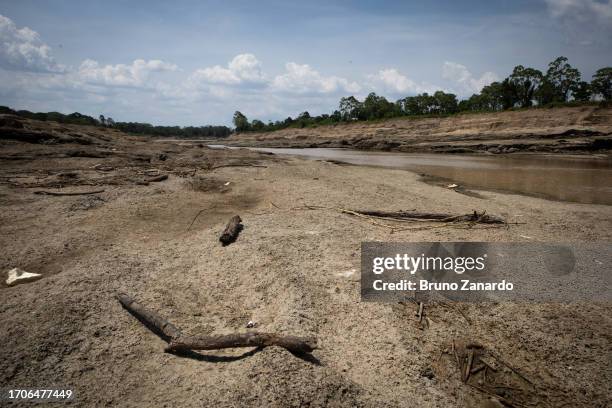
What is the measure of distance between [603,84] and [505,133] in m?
17.1

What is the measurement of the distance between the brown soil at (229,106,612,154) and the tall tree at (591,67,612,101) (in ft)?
33.0

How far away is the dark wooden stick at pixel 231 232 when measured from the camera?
18.0ft

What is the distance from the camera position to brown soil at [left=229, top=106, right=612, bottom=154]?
26.8 m

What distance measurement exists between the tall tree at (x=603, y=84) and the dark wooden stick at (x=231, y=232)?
50465 mm

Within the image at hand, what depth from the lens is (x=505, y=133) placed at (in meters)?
32.7

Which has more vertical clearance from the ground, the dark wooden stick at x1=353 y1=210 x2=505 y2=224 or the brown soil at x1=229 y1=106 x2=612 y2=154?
the brown soil at x1=229 y1=106 x2=612 y2=154

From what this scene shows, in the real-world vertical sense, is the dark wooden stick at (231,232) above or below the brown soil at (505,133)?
below

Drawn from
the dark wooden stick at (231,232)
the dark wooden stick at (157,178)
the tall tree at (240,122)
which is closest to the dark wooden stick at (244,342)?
the dark wooden stick at (231,232)

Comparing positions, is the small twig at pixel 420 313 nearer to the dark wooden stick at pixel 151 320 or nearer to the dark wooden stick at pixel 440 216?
the dark wooden stick at pixel 151 320

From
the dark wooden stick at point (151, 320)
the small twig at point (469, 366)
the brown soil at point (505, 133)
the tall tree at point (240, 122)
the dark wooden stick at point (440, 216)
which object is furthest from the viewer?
the tall tree at point (240, 122)

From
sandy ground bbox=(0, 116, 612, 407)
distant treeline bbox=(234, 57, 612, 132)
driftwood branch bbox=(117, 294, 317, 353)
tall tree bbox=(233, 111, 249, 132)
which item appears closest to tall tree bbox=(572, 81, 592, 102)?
distant treeline bbox=(234, 57, 612, 132)

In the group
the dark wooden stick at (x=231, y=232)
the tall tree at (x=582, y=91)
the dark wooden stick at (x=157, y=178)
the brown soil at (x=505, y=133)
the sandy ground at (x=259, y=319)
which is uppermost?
the tall tree at (x=582, y=91)

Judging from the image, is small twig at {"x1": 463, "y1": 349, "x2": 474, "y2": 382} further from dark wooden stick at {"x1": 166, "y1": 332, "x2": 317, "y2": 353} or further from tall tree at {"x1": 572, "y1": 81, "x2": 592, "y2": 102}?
tall tree at {"x1": 572, "y1": 81, "x2": 592, "y2": 102}

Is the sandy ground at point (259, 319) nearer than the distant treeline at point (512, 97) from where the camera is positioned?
Yes
